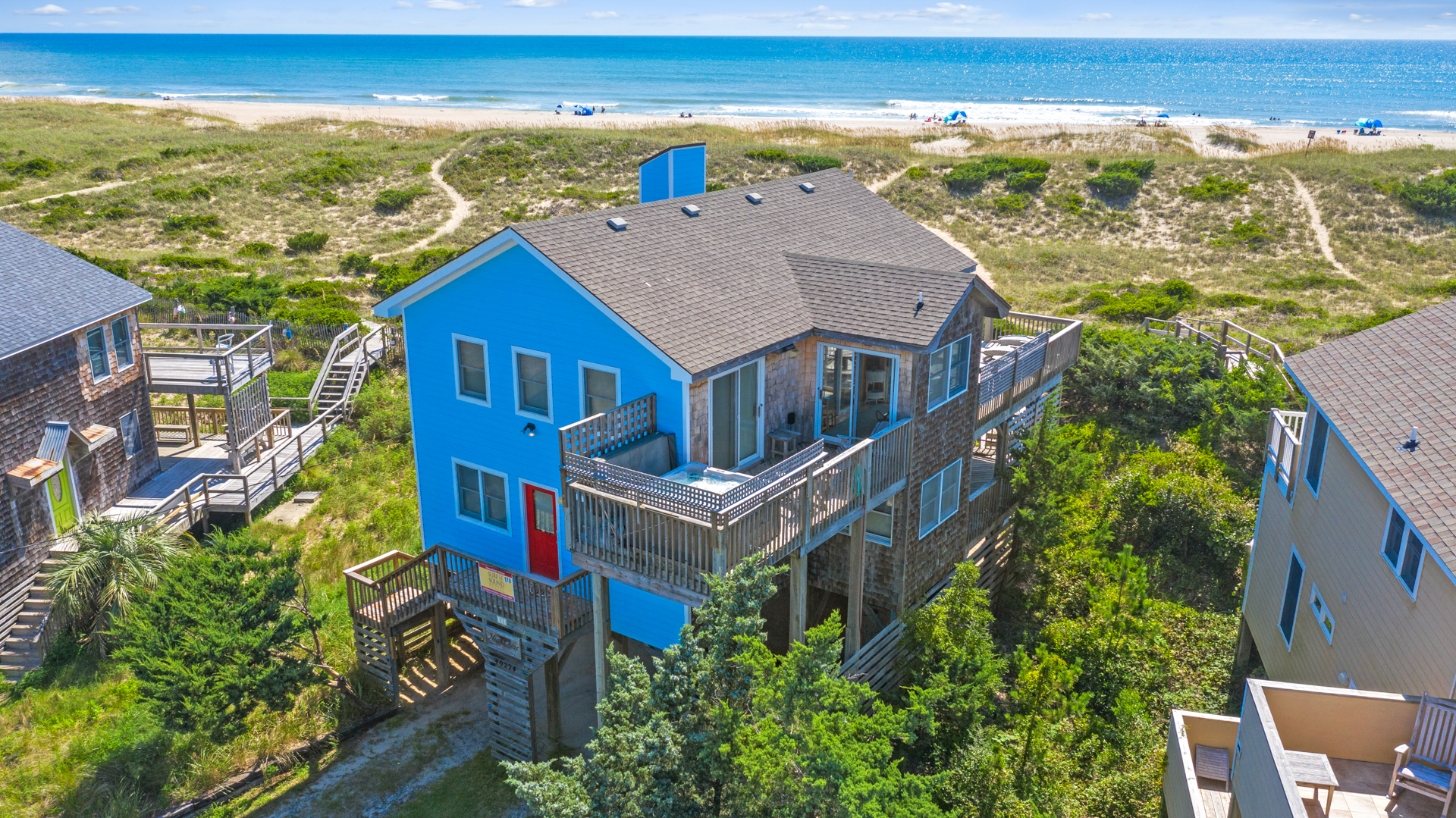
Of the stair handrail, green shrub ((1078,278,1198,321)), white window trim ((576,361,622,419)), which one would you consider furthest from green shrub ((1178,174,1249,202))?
white window trim ((576,361,622,419))

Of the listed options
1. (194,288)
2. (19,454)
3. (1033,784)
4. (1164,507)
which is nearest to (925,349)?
Result: (1033,784)

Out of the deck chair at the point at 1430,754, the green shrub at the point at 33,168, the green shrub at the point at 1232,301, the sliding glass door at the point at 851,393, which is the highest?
the green shrub at the point at 33,168

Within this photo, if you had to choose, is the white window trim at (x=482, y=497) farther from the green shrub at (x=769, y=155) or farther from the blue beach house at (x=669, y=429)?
the green shrub at (x=769, y=155)

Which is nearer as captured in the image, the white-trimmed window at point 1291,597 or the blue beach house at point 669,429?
the blue beach house at point 669,429

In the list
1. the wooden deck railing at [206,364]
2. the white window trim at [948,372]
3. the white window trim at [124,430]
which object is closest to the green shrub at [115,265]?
the wooden deck railing at [206,364]

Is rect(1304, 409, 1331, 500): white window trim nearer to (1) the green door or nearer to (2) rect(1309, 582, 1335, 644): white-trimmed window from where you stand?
(2) rect(1309, 582, 1335, 644): white-trimmed window

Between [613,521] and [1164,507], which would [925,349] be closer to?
[613,521]
